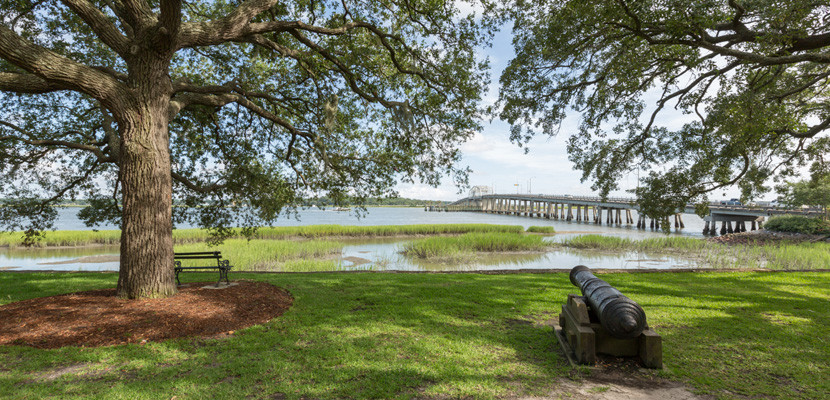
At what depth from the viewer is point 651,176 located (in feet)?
41.2

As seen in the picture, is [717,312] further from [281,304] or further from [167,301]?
[167,301]

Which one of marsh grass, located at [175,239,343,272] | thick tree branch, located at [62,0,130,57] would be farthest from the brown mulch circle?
marsh grass, located at [175,239,343,272]

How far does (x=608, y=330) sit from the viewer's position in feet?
12.8

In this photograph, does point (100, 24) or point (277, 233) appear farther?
point (277, 233)

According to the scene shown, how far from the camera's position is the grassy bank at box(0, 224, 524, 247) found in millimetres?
25750

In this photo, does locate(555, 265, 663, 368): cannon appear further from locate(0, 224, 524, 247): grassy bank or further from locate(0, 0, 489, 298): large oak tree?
locate(0, 224, 524, 247): grassy bank

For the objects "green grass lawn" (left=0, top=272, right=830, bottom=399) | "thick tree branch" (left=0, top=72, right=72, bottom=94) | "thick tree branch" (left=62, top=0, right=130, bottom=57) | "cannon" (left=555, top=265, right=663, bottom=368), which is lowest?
"green grass lawn" (left=0, top=272, right=830, bottom=399)

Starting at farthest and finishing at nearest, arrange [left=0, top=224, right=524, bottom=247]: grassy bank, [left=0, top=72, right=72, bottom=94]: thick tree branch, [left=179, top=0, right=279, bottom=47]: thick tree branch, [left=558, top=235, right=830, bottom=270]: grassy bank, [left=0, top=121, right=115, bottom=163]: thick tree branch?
[left=0, top=224, right=524, bottom=247]: grassy bank < [left=558, top=235, right=830, bottom=270]: grassy bank < [left=0, top=121, right=115, bottom=163]: thick tree branch < [left=179, top=0, right=279, bottom=47]: thick tree branch < [left=0, top=72, right=72, bottom=94]: thick tree branch

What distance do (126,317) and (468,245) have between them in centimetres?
1912

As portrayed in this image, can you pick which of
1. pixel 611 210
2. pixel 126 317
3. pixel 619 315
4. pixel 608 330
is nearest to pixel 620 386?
pixel 608 330

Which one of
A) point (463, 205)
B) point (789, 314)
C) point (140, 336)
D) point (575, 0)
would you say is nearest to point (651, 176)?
point (789, 314)

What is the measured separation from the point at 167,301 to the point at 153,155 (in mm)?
2584

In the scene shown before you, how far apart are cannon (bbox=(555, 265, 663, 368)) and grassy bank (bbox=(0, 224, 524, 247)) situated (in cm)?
2026

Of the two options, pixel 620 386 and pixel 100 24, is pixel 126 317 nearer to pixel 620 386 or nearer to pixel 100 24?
pixel 100 24
